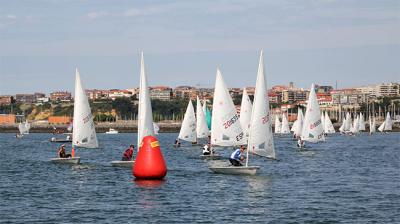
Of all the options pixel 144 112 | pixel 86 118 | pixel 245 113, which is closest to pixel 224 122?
pixel 144 112

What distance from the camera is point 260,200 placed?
41750 millimetres

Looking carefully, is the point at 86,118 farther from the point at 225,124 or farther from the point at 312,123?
the point at 312,123

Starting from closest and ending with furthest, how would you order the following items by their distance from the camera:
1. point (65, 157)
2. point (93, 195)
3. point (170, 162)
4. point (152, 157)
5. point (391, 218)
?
point (391, 218) → point (93, 195) → point (152, 157) → point (65, 157) → point (170, 162)

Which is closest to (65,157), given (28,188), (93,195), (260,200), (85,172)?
(85,172)

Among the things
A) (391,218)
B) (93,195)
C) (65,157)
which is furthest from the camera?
(65,157)

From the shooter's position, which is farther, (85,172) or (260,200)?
(85,172)

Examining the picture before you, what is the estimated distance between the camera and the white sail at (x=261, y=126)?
A: 53.6m

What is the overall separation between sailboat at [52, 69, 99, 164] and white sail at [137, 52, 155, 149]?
30.9 ft

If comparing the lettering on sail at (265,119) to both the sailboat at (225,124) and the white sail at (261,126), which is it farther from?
the sailboat at (225,124)

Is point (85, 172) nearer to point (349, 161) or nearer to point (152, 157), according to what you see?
point (152, 157)

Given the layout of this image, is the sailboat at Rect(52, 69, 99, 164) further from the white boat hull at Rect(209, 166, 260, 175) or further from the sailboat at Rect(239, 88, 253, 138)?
the white boat hull at Rect(209, 166, 260, 175)

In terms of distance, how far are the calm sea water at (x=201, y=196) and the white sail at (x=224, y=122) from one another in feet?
10.2

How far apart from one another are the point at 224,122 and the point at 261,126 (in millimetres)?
12478

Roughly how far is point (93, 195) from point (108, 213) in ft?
23.9
